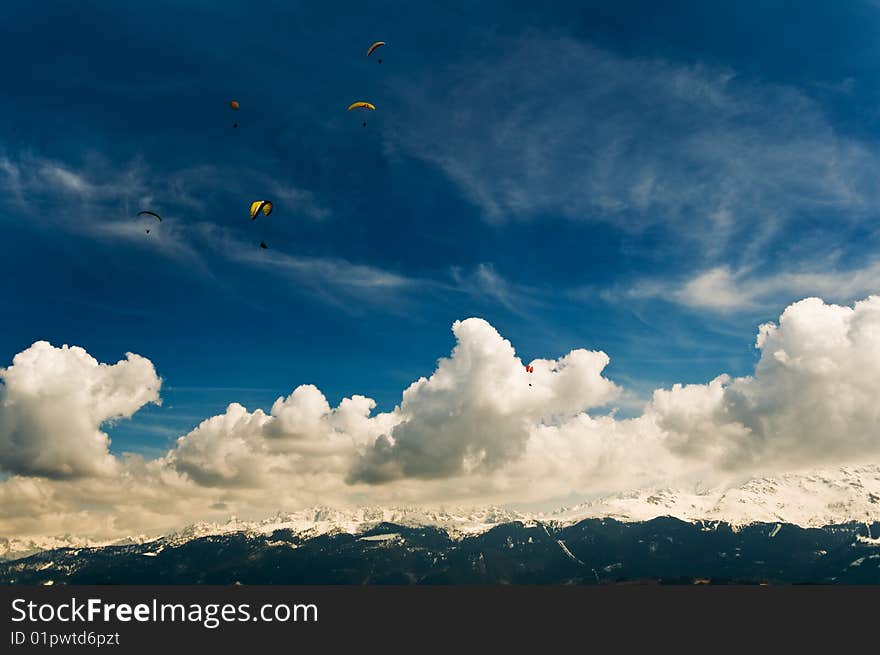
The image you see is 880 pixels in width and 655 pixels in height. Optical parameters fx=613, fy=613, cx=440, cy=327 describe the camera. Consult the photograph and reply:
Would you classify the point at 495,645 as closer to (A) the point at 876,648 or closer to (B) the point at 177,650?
(B) the point at 177,650

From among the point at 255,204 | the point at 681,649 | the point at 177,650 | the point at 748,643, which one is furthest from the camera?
the point at 748,643

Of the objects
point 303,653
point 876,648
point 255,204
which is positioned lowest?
point 876,648

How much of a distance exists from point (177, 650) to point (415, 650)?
6620 centimetres

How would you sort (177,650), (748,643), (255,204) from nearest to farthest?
(255,204), (177,650), (748,643)

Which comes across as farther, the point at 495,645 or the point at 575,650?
the point at 495,645

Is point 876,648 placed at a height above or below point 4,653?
below

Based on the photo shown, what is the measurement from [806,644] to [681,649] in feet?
154

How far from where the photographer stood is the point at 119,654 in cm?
17650

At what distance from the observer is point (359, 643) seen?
646 feet

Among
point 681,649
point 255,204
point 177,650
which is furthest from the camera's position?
point 681,649

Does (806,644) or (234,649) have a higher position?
(234,649)

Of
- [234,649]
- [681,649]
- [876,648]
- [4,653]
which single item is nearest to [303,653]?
[234,649]

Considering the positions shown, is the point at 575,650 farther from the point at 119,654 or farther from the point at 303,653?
the point at 119,654

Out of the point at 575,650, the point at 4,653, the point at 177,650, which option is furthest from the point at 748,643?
the point at 4,653
